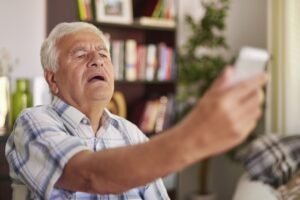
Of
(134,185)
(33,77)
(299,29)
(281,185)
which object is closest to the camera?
Result: (134,185)

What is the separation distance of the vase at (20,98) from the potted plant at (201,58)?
1.27 metres

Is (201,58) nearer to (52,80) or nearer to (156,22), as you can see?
(156,22)

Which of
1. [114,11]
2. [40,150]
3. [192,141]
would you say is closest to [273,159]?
[114,11]

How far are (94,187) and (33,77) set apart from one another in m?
1.96

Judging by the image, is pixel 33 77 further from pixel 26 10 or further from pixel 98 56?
pixel 98 56

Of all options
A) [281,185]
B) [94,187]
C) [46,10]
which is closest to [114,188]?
[94,187]

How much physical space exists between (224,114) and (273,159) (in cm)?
212

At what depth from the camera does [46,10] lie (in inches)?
108

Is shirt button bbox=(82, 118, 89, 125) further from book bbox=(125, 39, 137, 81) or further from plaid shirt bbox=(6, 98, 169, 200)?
book bbox=(125, 39, 137, 81)

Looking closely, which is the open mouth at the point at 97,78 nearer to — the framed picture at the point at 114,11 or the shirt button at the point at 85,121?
the shirt button at the point at 85,121

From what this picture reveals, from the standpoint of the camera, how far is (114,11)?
116 inches

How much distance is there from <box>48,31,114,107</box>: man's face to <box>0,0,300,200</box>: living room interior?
2.93 ft

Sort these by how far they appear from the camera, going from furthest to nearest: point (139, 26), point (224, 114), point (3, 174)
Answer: point (139, 26), point (3, 174), point (224, 114)

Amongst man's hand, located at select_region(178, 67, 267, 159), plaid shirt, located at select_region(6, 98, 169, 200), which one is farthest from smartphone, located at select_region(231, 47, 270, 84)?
plaid shirt, located at select_region(6, 98, 169, 200)
